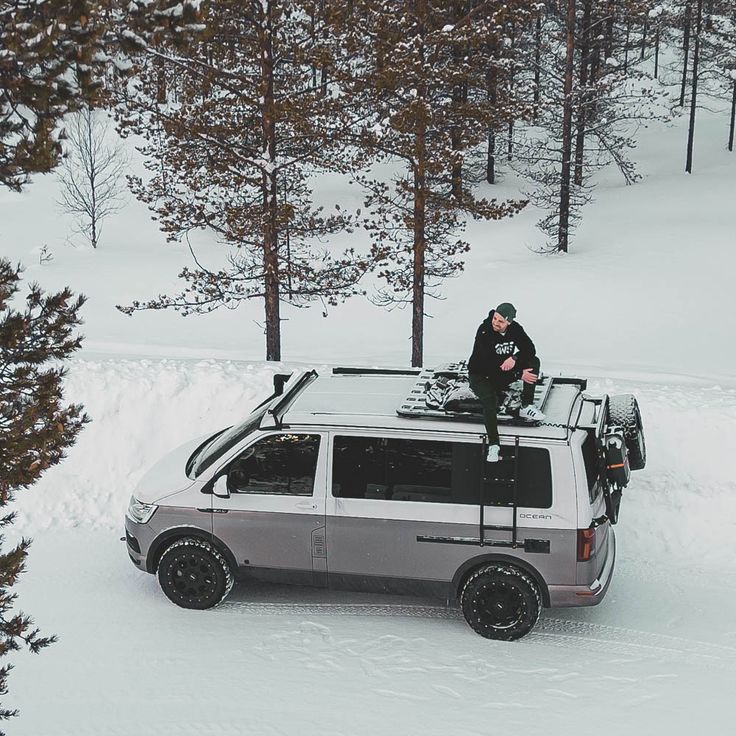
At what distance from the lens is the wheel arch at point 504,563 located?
7.78m

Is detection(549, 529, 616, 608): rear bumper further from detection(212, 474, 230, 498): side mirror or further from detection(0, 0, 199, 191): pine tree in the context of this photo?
detection(0, 0, 199, 191): pine tree

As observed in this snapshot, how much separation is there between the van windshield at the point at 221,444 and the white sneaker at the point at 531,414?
2.54 metres

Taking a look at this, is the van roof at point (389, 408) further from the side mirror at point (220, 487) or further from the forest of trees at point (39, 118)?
the forest of trees at point (39, 118)

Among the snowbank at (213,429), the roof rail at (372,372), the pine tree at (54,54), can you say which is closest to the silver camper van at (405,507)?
the roof rail at (372,372)

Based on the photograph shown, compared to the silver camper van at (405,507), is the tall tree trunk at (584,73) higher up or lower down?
higher up

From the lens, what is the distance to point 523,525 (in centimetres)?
773

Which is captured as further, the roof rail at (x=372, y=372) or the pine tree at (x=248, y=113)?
the pine tree at (x=248, y=113)

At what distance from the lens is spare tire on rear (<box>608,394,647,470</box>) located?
8.47 metres

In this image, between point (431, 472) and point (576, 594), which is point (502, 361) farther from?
point (576, 594)

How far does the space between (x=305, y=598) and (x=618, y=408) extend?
3.74 m

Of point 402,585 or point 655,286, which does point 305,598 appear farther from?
point 655,286

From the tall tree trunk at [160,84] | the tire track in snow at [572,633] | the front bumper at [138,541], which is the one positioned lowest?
the tire track in snow at [572,633]

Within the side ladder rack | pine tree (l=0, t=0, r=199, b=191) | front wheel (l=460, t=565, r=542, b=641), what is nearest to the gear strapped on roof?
the side ladder rack

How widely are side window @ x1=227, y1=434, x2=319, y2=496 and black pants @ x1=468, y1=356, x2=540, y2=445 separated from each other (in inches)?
62.2
